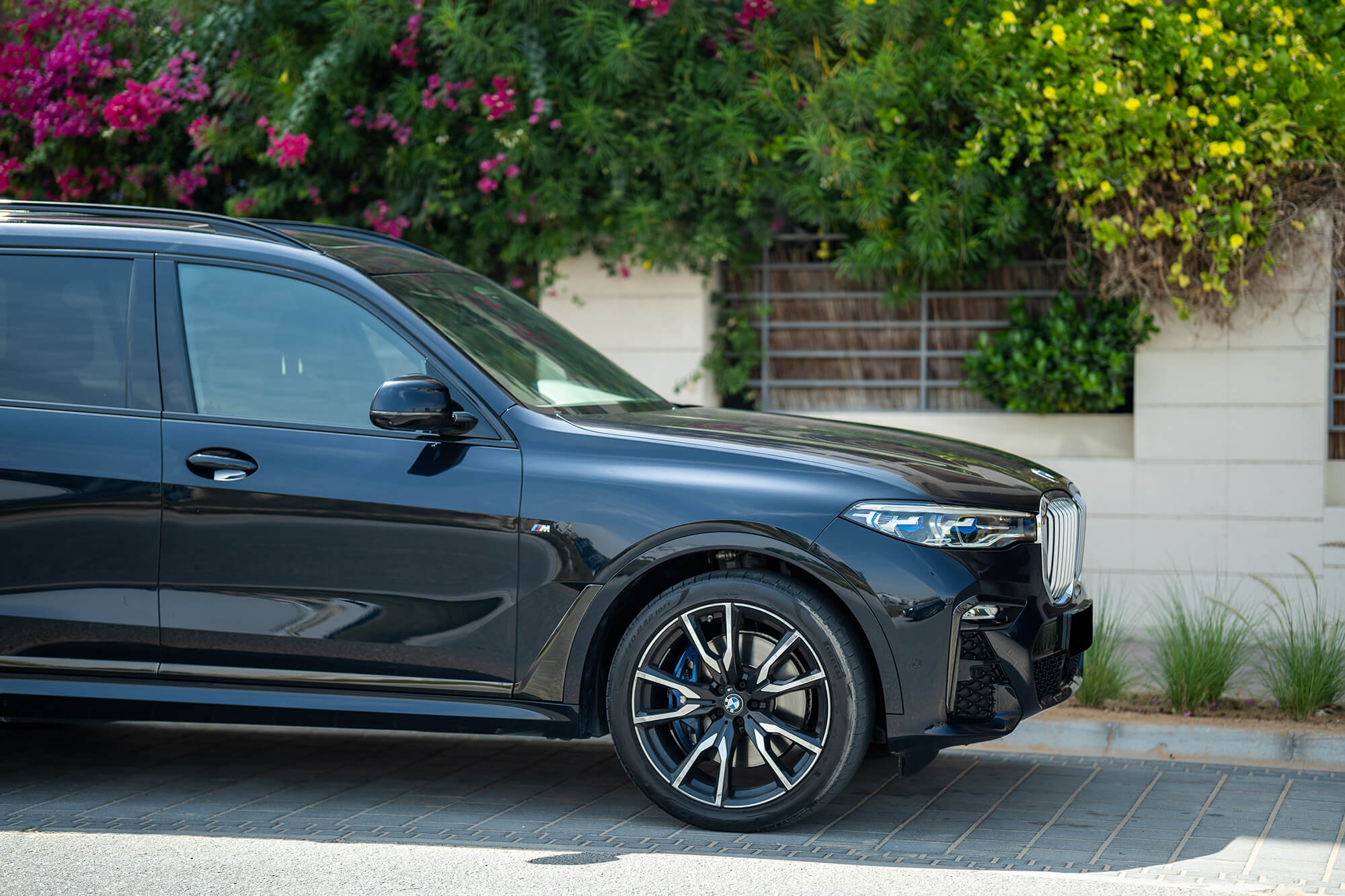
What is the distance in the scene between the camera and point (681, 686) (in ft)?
15.7

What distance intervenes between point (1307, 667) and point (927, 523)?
261cm

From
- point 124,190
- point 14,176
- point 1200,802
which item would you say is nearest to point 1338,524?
point 1200,802

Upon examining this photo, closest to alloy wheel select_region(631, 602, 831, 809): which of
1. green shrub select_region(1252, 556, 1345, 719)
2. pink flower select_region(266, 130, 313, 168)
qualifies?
green shrub select_region(1252, 556, 1345, 719)

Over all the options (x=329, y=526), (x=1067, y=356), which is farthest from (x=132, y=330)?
(x=1067, y=356)

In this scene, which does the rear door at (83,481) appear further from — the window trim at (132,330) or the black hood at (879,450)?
the black hood at (879,450)

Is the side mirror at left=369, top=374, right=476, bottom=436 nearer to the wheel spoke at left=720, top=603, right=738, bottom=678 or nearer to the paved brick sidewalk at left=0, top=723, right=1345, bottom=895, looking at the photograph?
the wheel spoke at left=720, top=603, right=738, bottom=678

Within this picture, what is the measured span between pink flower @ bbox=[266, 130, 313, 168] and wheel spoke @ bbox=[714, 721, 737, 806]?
5.74m

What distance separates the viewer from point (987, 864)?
15.0ft

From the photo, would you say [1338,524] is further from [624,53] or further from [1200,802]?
[624,53]

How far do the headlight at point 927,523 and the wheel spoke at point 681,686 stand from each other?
0.74 meters

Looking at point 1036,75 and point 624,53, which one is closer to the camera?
point 1036,75

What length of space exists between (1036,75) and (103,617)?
19.0 feet

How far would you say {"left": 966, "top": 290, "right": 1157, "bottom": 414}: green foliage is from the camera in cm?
905

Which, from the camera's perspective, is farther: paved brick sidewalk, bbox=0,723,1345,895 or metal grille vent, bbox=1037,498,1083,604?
metal grille vent, bbox=1037,498,1083,604
